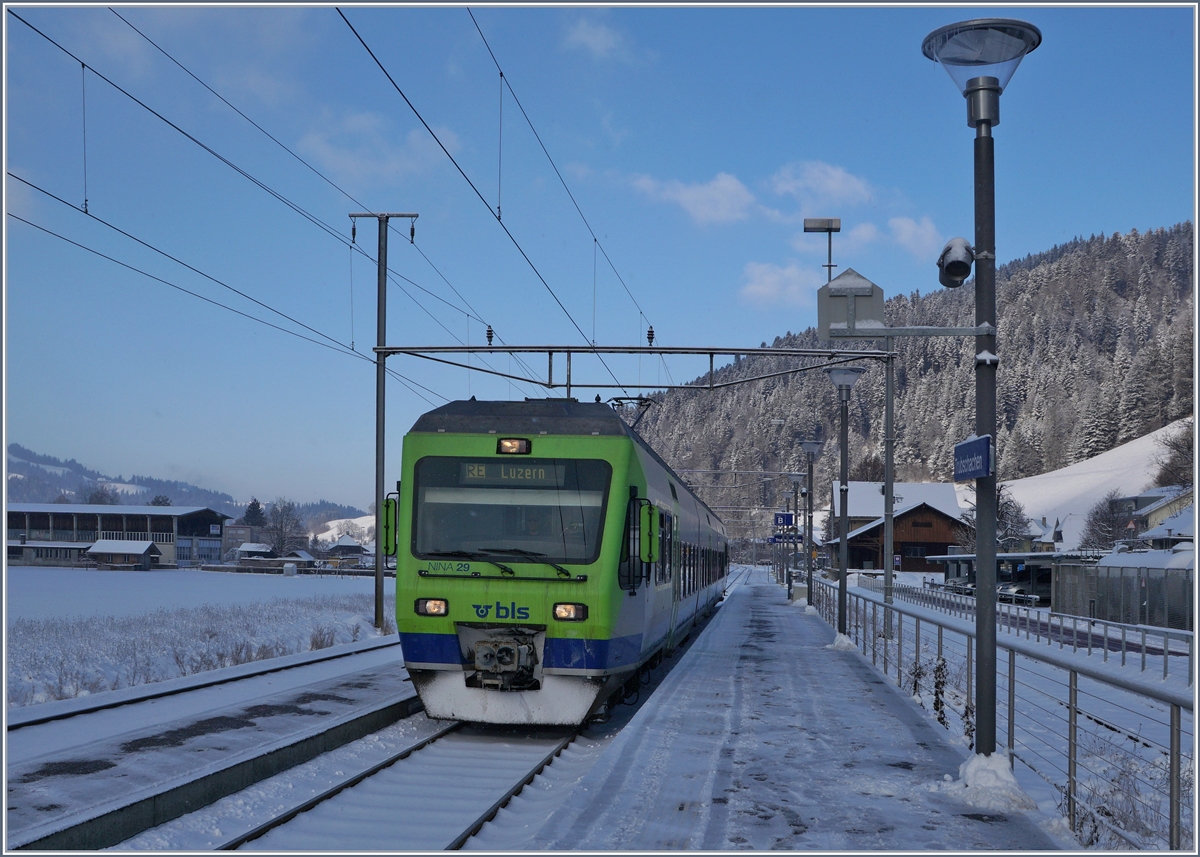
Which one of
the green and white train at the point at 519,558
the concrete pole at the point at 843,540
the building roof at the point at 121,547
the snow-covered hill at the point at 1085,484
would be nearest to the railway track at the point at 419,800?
the green and white train at the point at 519,558

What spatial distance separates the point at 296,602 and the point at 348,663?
25480 mm

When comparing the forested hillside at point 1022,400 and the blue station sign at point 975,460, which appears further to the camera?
the forested hillside at point 1022,400

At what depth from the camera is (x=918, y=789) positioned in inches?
313

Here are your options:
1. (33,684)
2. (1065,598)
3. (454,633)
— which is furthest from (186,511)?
(454,633)

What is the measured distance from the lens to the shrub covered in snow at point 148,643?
647 inches

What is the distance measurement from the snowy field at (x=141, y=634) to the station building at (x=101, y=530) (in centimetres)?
5703

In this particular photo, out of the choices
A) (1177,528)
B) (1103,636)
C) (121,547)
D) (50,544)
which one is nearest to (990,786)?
(1103,636)

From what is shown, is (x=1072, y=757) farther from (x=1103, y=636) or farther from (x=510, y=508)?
(x=1103, y=636)

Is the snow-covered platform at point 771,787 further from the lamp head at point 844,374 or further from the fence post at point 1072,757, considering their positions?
the lamp head at point 844,374

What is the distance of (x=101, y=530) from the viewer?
Answer: 10575 centimetres

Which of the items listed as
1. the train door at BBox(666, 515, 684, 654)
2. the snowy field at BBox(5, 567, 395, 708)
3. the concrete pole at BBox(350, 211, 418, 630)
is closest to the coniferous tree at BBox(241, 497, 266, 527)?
the snowy field at BBox(5, 567, 395, 708)

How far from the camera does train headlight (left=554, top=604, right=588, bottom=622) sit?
10680 millimetres

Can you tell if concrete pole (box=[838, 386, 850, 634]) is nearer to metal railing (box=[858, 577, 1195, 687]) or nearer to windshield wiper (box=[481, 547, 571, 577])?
metal railing (box=[858, 577, 1195, 687])

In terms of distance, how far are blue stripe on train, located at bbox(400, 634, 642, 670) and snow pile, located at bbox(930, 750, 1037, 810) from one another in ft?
12.5
